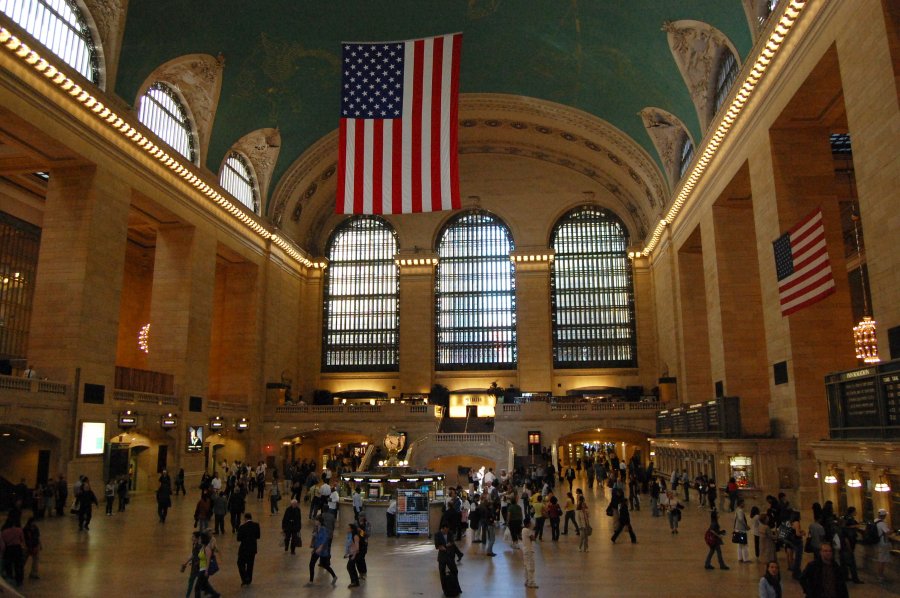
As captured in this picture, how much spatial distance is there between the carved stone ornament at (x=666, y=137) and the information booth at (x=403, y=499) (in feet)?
66.3

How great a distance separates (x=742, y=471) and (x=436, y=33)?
64.8 feet

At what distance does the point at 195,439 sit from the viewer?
27.3m

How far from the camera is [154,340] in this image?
27656 millimetres

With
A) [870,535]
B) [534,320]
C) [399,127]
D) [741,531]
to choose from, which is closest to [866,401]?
[870,535]

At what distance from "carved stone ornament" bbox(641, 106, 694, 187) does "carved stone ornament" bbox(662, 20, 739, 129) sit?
4123mm

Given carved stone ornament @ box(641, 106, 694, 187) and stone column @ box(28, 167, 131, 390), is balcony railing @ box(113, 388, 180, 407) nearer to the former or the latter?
stone column @ box(28, 167, 131, 390)

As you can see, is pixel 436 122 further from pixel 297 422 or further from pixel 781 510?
pixel 297 422

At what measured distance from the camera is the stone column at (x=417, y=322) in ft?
131

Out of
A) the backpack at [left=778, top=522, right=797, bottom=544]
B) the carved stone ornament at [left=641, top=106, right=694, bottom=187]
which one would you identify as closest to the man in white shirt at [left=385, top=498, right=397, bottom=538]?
the backpack at [left=778, top=522, right=797, bottom=544]

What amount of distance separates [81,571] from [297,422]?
77.7 ft

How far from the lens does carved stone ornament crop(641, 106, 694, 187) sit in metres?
29.5

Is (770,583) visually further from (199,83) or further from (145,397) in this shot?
(199,83)

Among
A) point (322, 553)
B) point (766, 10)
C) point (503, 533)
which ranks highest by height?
point (766, 10)

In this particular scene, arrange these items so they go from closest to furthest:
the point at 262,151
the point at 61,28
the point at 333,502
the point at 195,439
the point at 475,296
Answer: the point at 333,502, the point at 61,28, the point at 195,439, the point at 262,151, the point at 475,296
